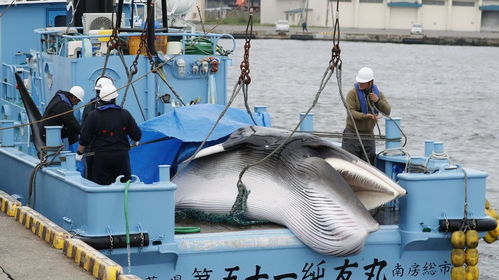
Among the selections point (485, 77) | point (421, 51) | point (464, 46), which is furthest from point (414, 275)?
point (464, 46)

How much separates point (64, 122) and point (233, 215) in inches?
102

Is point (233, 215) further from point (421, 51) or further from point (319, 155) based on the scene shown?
point (421, 51)

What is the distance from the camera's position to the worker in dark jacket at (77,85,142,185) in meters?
11.0

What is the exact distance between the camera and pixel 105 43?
542 inches

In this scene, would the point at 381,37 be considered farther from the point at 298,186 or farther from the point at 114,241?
the point at 114,241

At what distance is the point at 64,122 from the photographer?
1238 centimetres

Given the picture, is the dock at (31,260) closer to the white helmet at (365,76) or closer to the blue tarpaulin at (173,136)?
the blue tarpaulin at (173,136)

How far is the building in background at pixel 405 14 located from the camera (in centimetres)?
11812

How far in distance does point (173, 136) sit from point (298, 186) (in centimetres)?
196

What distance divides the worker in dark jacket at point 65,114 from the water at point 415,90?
7.11 metres

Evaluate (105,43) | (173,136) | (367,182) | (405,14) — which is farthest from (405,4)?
(367,182)

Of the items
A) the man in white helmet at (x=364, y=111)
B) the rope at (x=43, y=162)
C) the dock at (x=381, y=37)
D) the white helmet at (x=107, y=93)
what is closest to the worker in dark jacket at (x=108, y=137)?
the white helmet at (x=107, y=93)

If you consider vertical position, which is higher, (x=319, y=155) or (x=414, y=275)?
(x=319, y=155)

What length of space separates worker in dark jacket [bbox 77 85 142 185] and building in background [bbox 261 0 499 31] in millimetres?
106407
